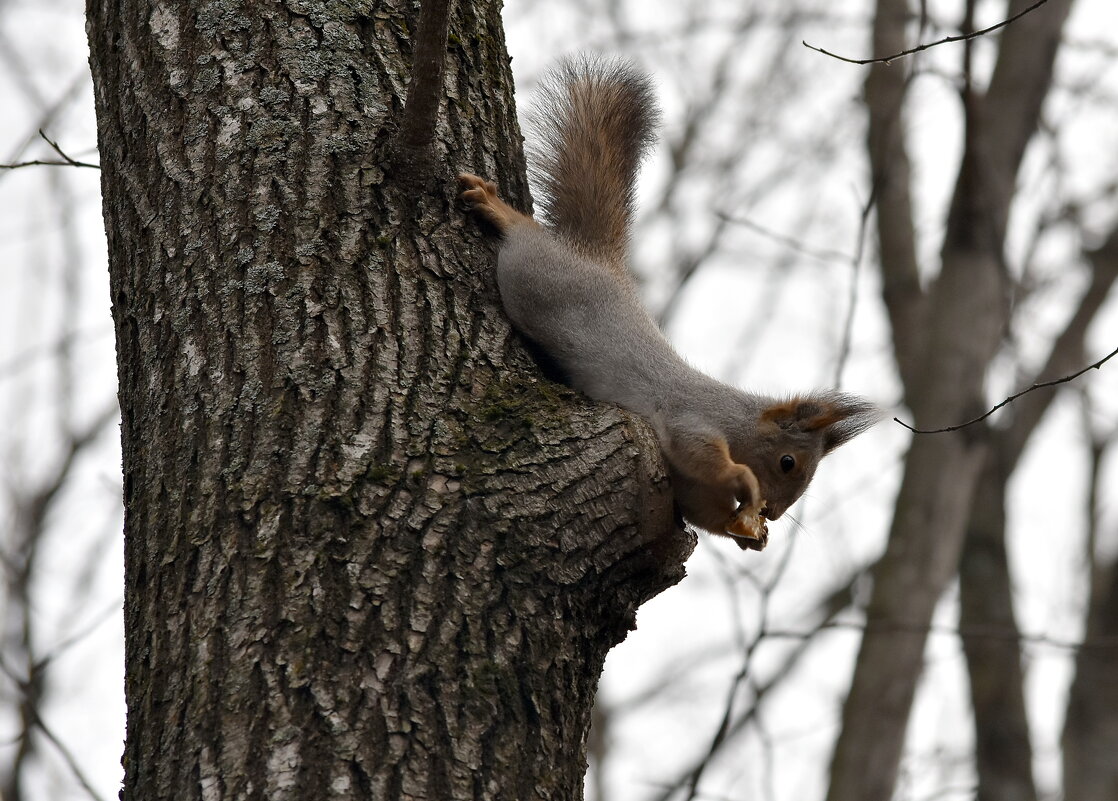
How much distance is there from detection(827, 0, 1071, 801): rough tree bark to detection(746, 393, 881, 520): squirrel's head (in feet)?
3.46

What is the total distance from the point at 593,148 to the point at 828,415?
35.4 inches

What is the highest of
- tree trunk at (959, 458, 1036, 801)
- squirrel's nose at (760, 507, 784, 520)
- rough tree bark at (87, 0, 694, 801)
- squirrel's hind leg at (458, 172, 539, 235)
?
tree trunk at (959, 458, 1036, 801)

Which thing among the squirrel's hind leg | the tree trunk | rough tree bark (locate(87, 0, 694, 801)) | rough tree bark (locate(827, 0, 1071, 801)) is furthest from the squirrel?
the tree trunk

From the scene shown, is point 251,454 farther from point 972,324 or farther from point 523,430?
point 972,324

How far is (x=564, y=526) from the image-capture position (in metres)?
1.78

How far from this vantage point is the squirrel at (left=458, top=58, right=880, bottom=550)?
235cm

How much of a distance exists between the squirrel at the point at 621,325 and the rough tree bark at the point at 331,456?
257mm

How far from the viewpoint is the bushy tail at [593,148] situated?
116 inches

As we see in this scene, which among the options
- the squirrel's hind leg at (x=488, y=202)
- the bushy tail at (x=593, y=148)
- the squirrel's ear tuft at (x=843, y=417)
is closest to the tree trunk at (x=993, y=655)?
the squirrel's ear tuft at (x=843, y=417)

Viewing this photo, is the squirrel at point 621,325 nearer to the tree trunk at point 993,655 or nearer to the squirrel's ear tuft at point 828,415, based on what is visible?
the squirrel's ear tuft at point 828,415

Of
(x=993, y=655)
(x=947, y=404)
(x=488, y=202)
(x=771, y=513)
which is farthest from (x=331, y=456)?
(x=993, y=655)

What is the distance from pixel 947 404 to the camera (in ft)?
13.4

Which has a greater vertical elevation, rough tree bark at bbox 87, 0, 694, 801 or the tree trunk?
the tree trunk

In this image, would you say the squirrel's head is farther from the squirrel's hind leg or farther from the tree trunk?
the tree trunk
